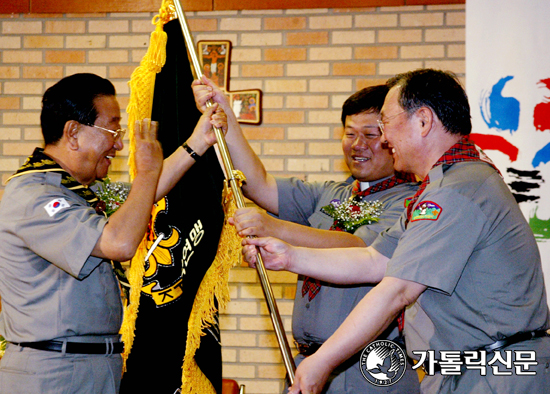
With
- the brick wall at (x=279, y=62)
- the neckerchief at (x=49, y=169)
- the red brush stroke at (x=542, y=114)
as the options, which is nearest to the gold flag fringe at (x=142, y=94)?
the neckerchief at (x=49, y=169)

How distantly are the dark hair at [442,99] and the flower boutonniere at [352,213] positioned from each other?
638 mm

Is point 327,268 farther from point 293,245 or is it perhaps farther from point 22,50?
point 22,50

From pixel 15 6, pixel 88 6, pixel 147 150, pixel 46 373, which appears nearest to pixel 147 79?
pixel 147 150

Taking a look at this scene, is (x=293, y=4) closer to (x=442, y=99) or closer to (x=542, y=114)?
(x=542, y=114)

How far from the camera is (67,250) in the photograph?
2006 millimetres

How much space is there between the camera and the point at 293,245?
8.17ft

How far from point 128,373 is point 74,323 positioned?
1.53 ft

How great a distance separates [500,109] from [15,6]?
3.22 meters

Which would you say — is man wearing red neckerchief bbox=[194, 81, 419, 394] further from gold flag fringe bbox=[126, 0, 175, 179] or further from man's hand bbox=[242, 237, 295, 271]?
gold flag fringe bbox=[126, 0, 175, 179]

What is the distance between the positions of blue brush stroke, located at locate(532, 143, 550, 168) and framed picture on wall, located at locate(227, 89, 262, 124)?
1709 millimetres

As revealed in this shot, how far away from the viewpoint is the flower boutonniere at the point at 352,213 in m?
2.59

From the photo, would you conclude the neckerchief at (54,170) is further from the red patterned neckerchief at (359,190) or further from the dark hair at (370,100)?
the dark hair at (370,100)

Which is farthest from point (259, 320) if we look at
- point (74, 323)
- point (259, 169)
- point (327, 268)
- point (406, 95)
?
point (406, 95)

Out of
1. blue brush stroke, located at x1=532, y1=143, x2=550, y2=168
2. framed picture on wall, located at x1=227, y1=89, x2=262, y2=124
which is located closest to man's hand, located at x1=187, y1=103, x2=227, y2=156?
framed picture on wall, located at x1=227, y1=89, x2=262, y2=124
